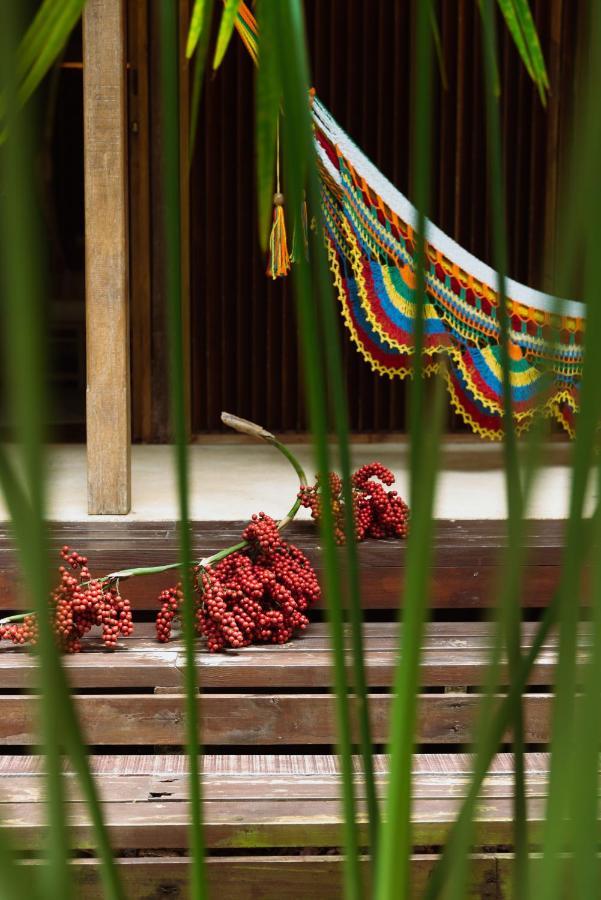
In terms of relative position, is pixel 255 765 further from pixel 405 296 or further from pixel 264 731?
pixel 405 296

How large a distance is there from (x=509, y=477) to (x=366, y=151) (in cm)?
456

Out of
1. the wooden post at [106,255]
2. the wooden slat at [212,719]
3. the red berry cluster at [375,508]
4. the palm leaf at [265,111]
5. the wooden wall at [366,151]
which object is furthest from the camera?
the wooden wall at [366,151]

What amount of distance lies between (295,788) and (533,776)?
0.40 meters

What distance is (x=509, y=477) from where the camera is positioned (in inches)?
17.7

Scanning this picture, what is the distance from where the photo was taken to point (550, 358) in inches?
17.0

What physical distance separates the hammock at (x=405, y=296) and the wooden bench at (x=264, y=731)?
1.01m

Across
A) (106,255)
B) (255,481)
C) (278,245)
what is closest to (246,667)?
(106,255)

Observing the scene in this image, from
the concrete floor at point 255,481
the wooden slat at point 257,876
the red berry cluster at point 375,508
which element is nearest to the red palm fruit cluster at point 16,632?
the concrete floor at point 255,481

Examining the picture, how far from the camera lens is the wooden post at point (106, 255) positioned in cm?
291

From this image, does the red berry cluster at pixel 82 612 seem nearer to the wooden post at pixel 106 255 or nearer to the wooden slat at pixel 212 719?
the wooden slat at pixel 212 719

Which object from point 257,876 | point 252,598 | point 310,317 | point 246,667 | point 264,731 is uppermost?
point 310,317

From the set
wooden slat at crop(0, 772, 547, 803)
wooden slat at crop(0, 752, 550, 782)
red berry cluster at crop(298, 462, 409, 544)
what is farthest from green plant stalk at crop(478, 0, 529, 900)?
red berry cluster at crop(298, 462, 409, 544)

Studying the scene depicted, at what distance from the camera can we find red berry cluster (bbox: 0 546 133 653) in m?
2.29

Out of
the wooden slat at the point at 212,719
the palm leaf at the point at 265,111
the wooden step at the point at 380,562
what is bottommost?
the wooden slat at the point at 212,719
